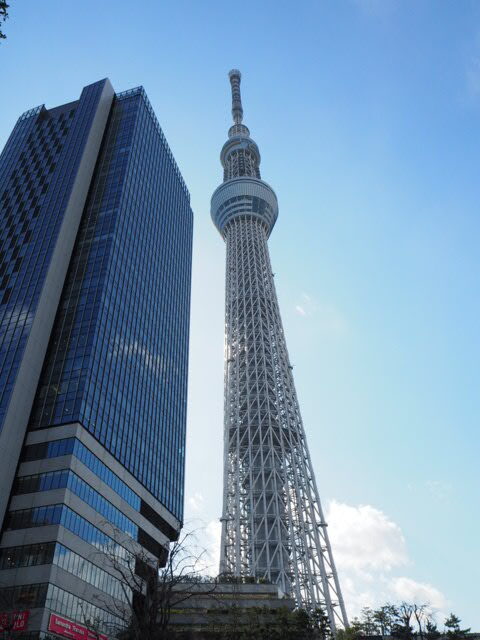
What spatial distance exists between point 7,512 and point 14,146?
72545 millimetres

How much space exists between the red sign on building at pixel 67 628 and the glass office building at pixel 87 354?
24cm

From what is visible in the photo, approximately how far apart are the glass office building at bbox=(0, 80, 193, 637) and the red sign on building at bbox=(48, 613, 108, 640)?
0.24 meters

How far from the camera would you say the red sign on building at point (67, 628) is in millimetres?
55344

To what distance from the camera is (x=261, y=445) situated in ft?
358

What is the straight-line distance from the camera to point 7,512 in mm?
63156

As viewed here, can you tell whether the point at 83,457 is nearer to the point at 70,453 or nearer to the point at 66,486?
the point at 70,453

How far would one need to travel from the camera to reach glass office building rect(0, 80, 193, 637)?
2418 inches

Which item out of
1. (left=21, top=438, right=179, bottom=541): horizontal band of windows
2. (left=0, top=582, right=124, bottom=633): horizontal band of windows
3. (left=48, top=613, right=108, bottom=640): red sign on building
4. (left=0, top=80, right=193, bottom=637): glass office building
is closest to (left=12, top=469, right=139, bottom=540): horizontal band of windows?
(left=0, top=80, right=193, bottom=637): glass office building

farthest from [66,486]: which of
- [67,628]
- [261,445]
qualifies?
[261,445]

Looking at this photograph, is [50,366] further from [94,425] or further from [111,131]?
[111,131]

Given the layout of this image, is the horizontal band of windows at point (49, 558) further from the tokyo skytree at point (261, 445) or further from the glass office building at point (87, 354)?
the tokyo skytree at point (261, 445)

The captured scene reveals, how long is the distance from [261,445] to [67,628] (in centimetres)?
5620

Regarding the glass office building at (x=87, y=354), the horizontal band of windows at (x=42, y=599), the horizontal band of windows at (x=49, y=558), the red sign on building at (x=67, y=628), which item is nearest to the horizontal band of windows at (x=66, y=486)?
the glass office building at (x=87, y=354)

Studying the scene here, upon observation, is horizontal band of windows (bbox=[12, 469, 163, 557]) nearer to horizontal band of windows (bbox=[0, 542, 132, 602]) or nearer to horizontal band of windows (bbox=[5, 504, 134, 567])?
horizontal band of windows (bbox=[5, 504, 134, 567])
